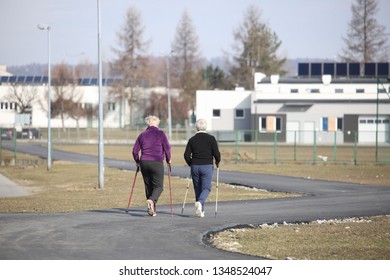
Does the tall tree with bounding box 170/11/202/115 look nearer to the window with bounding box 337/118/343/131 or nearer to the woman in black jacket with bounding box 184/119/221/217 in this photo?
the window with bounding box 337/118/343/131

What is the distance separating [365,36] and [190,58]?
96.9 ft

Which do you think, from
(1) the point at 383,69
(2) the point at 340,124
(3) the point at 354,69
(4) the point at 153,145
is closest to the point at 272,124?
(2) the point at 340,124

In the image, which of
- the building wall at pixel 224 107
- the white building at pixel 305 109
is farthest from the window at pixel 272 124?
the building wall at pixel 224 107

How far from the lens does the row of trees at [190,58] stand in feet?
311

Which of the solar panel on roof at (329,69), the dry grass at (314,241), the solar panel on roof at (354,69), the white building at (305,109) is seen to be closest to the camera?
the dry grass at (314,241)

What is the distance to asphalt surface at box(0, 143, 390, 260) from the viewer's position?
1248cm

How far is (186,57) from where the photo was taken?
118m

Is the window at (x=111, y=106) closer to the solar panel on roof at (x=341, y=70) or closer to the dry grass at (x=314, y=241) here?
the solar panel on roof at (x=341, y=70)

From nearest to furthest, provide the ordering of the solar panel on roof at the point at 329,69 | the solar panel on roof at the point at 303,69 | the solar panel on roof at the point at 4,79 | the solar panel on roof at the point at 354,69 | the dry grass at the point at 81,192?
1. the dry grass at the point at 81,192
2. the solar panel on roof at the point at 4,79
3. the solar panel on roof at the point at 354,69
4. the solar panel on roof at the point at 329,69
5. the solar panel on roof at the point at 303,69

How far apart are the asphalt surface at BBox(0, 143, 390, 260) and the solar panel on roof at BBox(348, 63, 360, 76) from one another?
69584 millimetres

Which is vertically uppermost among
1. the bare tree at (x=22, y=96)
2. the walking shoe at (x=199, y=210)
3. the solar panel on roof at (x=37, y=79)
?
the solar panel on roof at (x=37, y=79)

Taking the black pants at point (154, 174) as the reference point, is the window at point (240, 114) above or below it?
above

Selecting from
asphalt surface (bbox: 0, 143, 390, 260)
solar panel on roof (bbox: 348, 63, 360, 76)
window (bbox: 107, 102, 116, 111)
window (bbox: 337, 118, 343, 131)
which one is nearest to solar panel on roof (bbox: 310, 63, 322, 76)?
solar panel on roof (bbox: 348, 63, 360, 76)
